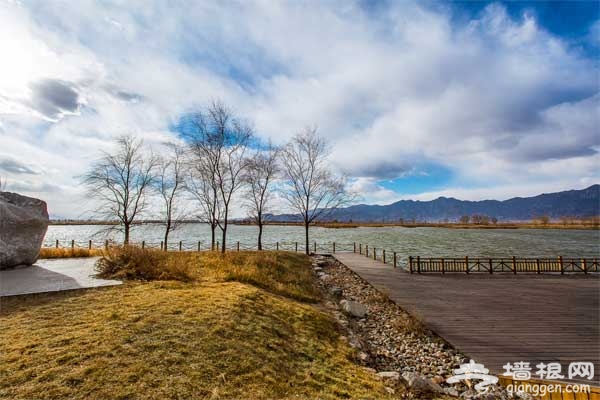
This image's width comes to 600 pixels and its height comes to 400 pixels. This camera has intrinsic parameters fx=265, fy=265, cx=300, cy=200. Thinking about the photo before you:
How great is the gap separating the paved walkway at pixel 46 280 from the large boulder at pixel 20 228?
1.55 ft

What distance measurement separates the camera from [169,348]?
420cm

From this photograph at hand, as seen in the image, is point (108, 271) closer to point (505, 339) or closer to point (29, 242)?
point (29, 242)

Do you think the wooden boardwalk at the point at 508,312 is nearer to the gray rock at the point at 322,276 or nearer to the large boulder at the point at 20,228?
the gray rock at the point at 322,276

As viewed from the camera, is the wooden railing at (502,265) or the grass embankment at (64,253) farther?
the wooden railing at (502,265)

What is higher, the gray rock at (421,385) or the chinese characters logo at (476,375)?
the gray rock at (421,385)

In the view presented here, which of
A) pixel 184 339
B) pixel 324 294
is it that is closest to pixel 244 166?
A: pixel 324 294

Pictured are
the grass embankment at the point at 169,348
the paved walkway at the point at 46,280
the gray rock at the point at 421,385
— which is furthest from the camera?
the paved walkway at the point at 46,280

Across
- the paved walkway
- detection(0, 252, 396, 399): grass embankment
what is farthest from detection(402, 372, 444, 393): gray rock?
the paved walkway

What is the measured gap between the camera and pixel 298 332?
6.11 metres

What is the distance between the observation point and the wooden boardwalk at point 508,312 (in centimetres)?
591

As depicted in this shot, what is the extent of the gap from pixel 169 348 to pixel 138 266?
20.9 feet

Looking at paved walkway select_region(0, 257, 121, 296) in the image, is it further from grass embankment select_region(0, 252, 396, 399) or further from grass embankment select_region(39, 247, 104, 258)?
grass embankment select_region(39, 247, 104, 258)

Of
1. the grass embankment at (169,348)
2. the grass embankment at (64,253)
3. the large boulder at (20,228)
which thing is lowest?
the grass embankment at (169,348)

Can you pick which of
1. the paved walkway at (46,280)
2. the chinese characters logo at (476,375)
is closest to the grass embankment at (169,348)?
the paved walkway at (46,280)
